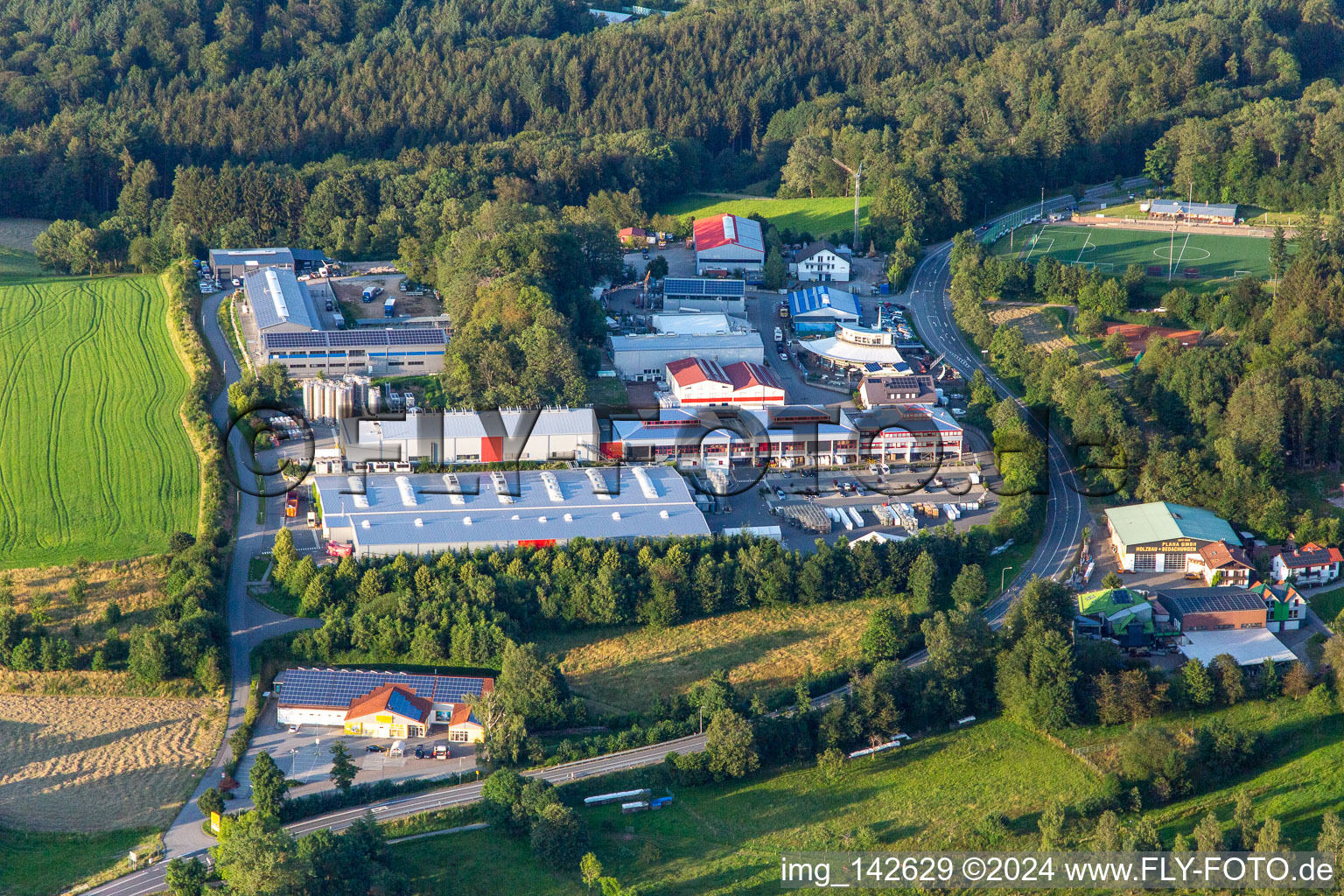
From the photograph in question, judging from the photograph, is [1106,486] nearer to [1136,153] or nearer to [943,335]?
[943,335]

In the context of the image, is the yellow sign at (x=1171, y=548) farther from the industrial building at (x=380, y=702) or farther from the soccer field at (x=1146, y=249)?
the soccer field at (x=1146, y=249)

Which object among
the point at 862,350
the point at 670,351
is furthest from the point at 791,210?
the point at 670,351

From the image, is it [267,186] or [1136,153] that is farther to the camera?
[1136,153]

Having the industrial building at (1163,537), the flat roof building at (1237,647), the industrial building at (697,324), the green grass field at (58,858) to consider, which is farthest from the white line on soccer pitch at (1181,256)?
the green grass field at (58,858)

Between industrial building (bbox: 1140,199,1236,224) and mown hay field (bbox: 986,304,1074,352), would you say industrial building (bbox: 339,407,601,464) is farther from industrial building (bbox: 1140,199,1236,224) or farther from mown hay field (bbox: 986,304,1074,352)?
industrial building (bbox: 1140,199,1236,224)

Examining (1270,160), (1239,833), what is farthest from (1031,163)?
(1239,833)

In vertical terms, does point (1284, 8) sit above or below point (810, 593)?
above
